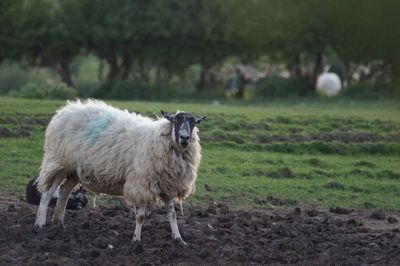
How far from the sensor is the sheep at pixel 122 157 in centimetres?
1062

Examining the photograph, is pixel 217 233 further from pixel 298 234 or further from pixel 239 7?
pixel 239 7

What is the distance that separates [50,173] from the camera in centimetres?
1137

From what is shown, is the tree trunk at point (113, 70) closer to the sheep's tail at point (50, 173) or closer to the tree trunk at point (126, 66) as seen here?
the tree trunk at point (126, 66)

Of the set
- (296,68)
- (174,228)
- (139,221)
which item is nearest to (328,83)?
→ (296,68)

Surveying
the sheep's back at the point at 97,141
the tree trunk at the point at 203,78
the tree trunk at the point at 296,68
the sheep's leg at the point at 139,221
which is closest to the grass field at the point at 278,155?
the sheep's back at the point at 97,141

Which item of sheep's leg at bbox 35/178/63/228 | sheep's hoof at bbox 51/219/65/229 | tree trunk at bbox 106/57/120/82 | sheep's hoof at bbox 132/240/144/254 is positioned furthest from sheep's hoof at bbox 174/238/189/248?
tree trunk at bbox 106/57/120/82

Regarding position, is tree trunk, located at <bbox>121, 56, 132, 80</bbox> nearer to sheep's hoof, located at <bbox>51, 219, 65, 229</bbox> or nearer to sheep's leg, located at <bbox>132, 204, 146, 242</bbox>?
sheep's hoof, located at <bbox>51, 219, 65, 229</bbox>

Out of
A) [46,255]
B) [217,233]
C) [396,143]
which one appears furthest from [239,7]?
[396,143]

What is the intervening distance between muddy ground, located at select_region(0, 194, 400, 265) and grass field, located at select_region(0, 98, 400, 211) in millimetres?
1749

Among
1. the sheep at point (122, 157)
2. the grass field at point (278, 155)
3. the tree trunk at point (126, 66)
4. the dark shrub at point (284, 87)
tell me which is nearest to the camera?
the sheep at point (122, 157)

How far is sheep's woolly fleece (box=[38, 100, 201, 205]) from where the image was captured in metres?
10.7

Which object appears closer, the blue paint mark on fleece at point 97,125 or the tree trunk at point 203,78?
the blue paint mark on fleece at point 97,125

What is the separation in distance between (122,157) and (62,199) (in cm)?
120

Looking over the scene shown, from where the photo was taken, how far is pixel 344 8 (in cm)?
487
